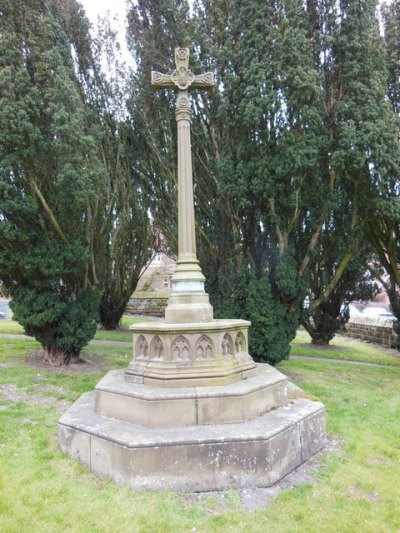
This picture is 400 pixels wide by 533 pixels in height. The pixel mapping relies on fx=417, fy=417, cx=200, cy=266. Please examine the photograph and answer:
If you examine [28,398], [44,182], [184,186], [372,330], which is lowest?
[28,398]

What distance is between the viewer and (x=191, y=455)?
4.05 m

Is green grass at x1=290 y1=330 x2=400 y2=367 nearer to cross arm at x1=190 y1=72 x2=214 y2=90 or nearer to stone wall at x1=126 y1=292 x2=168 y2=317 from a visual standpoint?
stone wall at x1=126 y1=292 x2=168 y2=317

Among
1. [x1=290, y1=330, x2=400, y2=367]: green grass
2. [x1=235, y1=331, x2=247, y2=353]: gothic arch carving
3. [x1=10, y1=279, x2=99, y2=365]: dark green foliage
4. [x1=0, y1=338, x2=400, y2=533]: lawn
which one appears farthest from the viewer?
[x1=290, y1=330, x2=400, y2=367]: green grass

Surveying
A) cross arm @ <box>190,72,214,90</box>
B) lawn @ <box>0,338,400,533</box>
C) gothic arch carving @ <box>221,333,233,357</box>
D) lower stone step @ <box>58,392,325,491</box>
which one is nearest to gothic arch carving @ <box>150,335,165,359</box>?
gothic arch carving @ <box>221,333,233,357</box>

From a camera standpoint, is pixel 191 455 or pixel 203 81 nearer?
pixel 191 455

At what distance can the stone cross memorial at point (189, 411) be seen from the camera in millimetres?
4047

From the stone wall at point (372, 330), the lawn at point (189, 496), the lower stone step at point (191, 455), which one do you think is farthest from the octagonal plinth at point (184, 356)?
the stone wall at point (372, 330)

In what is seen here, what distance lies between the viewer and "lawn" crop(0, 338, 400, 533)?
343 centimetres

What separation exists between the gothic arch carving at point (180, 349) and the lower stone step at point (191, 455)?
84cm

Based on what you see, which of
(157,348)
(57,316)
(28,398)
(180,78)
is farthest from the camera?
(57,316)

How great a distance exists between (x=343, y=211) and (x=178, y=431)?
7694 millimetres

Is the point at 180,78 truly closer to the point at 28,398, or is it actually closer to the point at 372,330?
the point at 28,398

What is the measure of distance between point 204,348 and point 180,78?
Result: 3857 millimetres

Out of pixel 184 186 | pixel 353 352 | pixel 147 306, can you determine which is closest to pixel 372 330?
pixel 353 352
